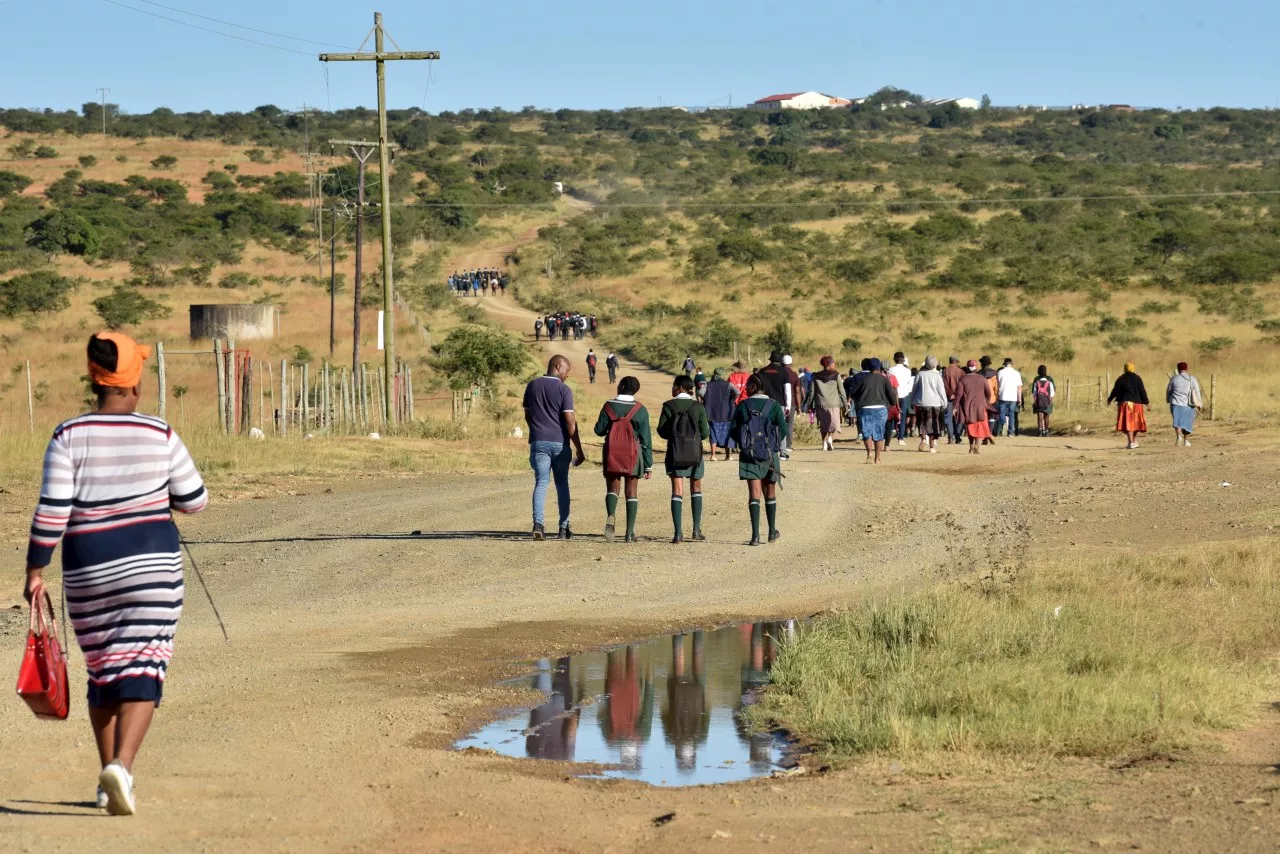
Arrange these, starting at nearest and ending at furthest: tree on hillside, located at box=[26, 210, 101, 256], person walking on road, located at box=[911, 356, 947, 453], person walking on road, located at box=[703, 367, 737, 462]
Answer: person walking on road, located at box=[703, 367, 737, 462] → person walking on road, located at box=[911, 356, 947, 453] → tree on hillside, located at box=[26, 210, 101, 256]

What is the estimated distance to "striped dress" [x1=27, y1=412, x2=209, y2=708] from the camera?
6047mm

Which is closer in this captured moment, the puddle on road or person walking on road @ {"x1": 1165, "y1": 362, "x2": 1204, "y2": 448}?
the puddle on road

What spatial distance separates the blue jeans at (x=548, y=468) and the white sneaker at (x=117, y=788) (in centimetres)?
888

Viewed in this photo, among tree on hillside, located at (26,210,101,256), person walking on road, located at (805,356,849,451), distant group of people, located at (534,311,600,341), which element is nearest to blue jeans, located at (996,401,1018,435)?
person walking on road, located at (805,356,849,451)

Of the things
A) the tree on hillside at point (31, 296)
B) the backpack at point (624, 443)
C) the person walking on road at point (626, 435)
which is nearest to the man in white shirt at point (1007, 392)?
the person walking on road at point (626, 435)

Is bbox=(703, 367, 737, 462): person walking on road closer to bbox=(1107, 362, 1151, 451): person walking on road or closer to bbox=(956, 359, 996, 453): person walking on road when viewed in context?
bbox=(956, 359, 996, 453): person walking on road

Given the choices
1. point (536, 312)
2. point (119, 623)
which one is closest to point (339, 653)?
point (119, 623)

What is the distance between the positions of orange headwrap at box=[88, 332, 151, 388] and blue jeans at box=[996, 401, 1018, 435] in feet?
82.9

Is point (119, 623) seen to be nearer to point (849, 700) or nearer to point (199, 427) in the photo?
point (849, 700)

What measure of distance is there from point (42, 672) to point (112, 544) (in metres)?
0.54

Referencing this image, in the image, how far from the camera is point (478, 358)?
39.5 meters

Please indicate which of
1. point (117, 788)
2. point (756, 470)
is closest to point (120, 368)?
point (117, 788)

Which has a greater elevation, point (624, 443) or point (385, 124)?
point (385, 124)

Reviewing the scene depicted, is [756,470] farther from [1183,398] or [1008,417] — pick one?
[1008,417]
